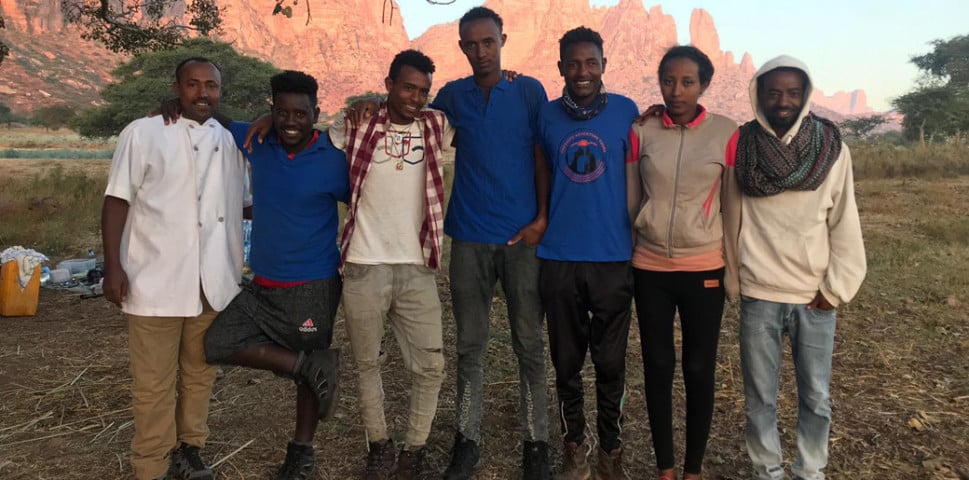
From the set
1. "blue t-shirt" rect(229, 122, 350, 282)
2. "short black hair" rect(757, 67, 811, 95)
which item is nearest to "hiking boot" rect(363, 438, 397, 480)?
"blue t-shirt" rect(229, 122, 350, 282)

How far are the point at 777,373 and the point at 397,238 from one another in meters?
1.74

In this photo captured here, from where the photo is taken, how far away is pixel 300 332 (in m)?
2.83

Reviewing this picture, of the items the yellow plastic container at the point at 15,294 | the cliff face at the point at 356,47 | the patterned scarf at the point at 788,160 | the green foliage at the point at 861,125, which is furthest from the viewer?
the cliff face at the point at 356,47

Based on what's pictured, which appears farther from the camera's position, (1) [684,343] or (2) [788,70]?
(1) [684,343]

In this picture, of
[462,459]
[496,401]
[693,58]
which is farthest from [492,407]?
[693,58]

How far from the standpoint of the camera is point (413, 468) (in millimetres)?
2900

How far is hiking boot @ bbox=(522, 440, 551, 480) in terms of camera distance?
2883 mm

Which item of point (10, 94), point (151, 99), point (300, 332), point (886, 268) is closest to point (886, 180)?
point (886, 268)

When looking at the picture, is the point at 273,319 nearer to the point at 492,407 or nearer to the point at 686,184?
the point at 492,407

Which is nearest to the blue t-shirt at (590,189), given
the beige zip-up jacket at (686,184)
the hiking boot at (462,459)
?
the beige zip-up jacket at (686,184)

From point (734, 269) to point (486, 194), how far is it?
3.66 feet

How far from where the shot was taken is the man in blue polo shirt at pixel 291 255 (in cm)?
272

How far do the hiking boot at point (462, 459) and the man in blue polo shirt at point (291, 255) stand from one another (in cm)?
64

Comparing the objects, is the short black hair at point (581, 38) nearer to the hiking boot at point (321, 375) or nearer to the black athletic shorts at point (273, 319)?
the black athletic shorts at point (273, 319)
